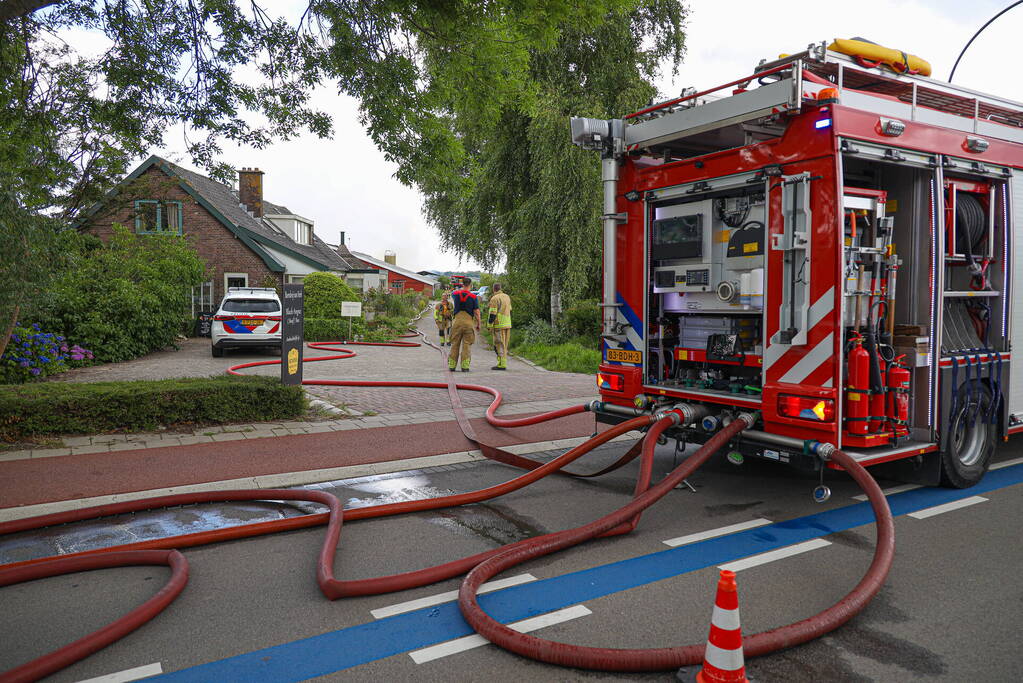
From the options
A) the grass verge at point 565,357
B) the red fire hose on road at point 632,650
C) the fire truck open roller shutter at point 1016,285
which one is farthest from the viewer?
the grass verge at point 565,357

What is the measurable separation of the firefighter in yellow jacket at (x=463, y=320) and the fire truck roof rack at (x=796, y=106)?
7.83m

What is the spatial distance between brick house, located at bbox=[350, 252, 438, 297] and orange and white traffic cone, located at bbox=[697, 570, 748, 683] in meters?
69.3

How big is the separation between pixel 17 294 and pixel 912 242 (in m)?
8.23

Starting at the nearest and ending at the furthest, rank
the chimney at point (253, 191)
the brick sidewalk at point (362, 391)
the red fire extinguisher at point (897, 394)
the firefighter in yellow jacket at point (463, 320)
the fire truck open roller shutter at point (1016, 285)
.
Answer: the red fire extinguisher at point (897, 394) → the fire truck open roller shutter at point (1016, 285) → the brick sidewalk at point (362, 391) → the firefighter in yellow jacket at point (463, 320) → the chimney at point (253, 191)

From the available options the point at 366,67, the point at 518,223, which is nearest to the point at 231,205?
the point at 518,223

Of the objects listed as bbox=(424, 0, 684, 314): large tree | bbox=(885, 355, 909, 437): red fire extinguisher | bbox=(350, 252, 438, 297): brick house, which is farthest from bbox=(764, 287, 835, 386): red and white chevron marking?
bbox=(350, 252, 438, 297): brick house

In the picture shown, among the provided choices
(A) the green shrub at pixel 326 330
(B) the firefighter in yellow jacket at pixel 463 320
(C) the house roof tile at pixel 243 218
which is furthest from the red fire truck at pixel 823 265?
(C) the house roof tile at pixel 243 218

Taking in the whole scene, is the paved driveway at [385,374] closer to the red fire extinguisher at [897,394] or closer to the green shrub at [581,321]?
the green shrub at [581,321]

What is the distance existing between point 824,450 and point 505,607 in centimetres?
251

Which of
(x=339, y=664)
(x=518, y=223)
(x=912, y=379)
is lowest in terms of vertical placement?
(x=339, y=664)

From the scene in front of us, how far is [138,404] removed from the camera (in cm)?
839

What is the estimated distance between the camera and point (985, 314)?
6500mm

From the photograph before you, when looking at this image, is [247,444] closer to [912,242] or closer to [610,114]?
[912,242]

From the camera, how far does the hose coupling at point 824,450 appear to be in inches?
198
